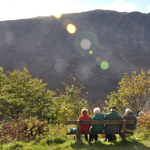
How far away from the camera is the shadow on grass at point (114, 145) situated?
5.07 m

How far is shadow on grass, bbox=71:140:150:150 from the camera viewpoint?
16.6ft

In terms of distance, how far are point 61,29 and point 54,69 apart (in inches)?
1317

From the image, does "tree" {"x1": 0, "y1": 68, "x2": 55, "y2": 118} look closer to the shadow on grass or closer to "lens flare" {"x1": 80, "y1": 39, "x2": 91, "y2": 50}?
the shadow on grass

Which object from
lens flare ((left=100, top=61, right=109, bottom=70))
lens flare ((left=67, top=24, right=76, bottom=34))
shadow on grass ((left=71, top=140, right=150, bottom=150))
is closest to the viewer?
shadow on grass ((left=71, top=140, right=150, bottom=150))

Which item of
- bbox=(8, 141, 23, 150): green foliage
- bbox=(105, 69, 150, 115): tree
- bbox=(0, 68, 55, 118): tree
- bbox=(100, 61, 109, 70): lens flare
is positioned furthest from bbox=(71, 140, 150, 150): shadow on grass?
bbox=(100, 61, 109, 70): lens flare

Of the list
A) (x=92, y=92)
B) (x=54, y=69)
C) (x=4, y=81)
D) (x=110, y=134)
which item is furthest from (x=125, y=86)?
(x=54, y=69)

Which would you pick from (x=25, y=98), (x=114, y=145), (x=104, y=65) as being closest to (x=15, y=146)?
(x=114, y=145)

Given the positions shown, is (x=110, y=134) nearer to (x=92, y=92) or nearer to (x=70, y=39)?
(x=92, y=92)

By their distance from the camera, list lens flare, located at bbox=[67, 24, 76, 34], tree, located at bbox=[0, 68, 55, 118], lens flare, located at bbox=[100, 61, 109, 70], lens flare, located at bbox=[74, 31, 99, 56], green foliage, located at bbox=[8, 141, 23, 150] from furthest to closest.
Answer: lens flare, located at bbox=[67, 24, 76, 34] < lens flare, located at bbox=[74, 31, 99, 56] < lens flare, located at bbox=[100, 61, 109, 70] < tree, located at bbox=[0, 68, 55, 118] < green foliage, located at bbox=[8, 141, 23, 150]

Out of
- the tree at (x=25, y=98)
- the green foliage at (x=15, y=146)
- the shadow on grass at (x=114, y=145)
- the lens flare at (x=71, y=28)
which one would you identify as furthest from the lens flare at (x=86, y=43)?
the green foliage at (x=15, y=146)

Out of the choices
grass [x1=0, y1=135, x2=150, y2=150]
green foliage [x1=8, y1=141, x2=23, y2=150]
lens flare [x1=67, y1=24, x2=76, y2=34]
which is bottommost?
green foliage [x1=8, y1=141, x2=23, y2=150]

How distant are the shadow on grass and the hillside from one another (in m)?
45.2

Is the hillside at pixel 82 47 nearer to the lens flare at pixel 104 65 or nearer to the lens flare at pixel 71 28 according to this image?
the lens flare at pixel 104 65

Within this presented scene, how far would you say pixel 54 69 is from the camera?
70562 mm
